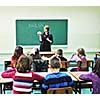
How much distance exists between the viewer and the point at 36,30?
27.3ft

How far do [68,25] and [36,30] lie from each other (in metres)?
1.13

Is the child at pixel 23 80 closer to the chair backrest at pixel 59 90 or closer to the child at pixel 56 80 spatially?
the child at pixel 56 80

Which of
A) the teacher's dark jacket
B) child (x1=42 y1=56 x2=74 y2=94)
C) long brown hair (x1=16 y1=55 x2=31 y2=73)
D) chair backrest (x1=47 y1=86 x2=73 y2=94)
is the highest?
the teacher's dark jacket

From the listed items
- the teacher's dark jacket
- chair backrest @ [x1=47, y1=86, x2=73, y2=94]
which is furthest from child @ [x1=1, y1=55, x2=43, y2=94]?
the teacher's dark jacket

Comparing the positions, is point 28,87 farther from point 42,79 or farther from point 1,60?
point 1,60

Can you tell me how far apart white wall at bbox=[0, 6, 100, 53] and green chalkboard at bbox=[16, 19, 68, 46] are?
5.4 inches

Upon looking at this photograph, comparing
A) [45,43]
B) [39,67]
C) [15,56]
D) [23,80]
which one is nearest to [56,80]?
[23,80]

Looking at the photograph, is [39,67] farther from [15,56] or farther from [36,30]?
[36,30]

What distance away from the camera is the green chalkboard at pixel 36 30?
8.21m

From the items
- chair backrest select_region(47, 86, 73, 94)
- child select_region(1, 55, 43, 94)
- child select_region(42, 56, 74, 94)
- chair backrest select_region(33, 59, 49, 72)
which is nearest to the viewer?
chair backrest select_region(47, 86, 73, 94)

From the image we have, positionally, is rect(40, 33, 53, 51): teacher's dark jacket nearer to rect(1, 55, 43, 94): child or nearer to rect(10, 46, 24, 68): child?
rect(10, 46, 24, 68): child

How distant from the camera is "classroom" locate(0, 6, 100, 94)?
8195 mm

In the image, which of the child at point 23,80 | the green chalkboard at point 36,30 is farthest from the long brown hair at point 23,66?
the green chalkboard at point 36,30

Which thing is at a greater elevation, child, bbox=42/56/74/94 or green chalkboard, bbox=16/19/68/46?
green chalkboard, bbox=16/19/68/46
